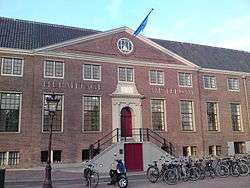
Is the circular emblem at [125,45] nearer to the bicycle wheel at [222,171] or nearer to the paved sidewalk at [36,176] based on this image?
the paved sidewalk at [36,176]

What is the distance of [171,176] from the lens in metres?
16.2

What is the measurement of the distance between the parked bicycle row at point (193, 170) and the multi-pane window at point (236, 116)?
14074mm

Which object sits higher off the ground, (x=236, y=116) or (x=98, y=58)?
(x=98, y=58)

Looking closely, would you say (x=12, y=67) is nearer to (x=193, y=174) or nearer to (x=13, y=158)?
(x=13, y=158)

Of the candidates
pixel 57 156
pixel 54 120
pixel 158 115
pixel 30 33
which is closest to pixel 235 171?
pixel 158 115

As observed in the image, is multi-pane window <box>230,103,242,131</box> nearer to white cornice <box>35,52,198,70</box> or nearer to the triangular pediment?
white cornice <box>35,52,198,70</box>

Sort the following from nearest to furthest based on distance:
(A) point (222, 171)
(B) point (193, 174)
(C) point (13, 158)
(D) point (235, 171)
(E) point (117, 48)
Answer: (B) point (193, 174)
(D) point (235, 171)
(A) point (222, 171)
(C) point (13, 158)
(E) point (117, 48)

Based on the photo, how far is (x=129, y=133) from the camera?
88.2 feet

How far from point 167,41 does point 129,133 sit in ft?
40.2

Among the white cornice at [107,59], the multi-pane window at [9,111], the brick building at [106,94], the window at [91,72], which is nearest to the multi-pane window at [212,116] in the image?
the brick building at [106,94]

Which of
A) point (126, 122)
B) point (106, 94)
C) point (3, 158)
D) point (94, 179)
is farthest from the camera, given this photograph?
point (126, 122)

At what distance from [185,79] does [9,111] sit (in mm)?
16060

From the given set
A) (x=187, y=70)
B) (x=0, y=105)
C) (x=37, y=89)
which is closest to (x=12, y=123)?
(x=0, y=105)

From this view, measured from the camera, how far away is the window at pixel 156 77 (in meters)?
28.8
